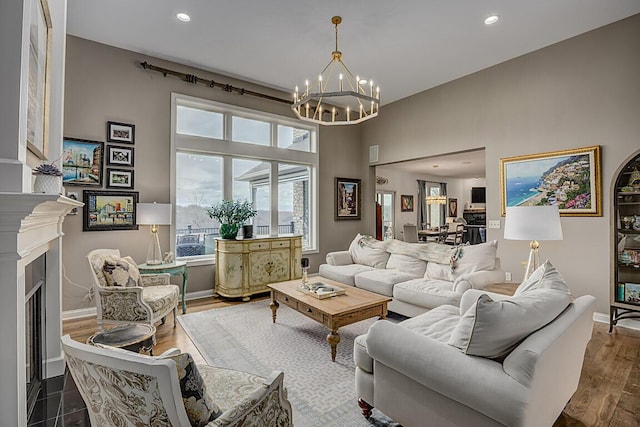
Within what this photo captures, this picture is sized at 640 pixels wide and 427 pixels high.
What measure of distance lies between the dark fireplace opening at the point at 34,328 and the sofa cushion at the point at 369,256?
12.3 feet

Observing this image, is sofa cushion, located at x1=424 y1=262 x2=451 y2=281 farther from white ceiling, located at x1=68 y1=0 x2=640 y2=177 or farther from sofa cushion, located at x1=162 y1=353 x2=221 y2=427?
sofa cushion, located at x1=162 y1=353 x2=221 y2=427

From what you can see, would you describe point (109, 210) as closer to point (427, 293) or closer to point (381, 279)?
point (381, 279)

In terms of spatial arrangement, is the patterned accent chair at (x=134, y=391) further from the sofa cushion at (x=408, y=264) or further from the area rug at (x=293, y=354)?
the sofa cushion at (x=408, y=264)

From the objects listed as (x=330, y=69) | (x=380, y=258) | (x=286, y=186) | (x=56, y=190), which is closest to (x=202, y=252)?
(x=286, y=186)

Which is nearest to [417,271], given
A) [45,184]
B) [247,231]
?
[247,231]

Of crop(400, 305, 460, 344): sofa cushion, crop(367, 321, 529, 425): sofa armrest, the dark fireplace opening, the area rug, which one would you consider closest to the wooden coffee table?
the area rug

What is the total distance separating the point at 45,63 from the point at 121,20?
1.68m

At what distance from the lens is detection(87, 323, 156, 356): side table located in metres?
1.97

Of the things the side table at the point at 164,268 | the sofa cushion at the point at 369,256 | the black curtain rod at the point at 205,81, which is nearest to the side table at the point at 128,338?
the side table at the point at 164,268

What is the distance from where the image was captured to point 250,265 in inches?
184

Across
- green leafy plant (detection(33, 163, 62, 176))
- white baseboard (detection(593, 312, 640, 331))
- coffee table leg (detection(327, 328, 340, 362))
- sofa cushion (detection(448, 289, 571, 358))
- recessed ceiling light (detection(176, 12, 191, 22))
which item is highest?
recessed ceiling light (detection(176, 12, 191, 22))

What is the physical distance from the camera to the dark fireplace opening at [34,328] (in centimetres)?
203

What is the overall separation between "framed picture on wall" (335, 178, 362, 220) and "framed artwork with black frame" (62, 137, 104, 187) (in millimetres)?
4040

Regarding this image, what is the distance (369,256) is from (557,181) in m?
2.66
